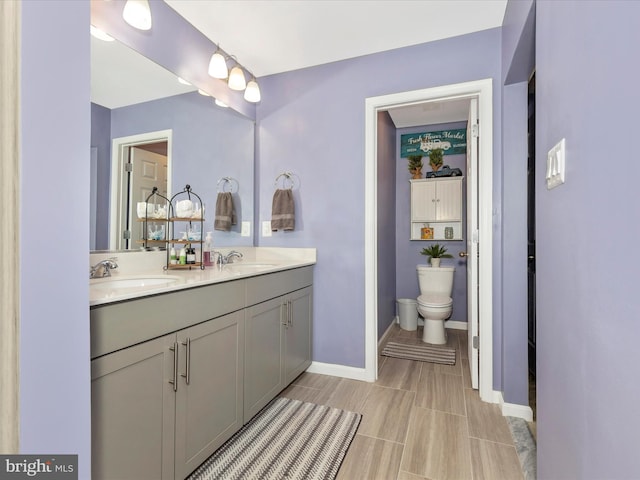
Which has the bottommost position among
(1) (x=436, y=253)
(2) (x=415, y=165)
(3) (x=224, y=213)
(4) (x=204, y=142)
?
(1) (x=436, y=253)

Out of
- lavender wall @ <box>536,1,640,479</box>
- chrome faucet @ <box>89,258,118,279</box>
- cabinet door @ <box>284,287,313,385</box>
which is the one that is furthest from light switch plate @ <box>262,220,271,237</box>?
lavender wall @ <box>536,1,640,479</box>

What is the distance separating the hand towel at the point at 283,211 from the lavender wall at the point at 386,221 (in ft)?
3.19

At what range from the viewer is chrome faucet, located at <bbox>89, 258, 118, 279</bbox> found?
1.52 meters

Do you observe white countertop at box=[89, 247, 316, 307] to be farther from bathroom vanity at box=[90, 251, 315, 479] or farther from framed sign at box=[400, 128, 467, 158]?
framed sign at box=[400, 128, 467, 158]

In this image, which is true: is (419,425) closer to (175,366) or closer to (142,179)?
→ (175,366)

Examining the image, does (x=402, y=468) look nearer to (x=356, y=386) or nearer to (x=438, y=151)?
(x=356, y=386)

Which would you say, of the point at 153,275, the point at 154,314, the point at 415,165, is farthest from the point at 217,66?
the point at 415,165

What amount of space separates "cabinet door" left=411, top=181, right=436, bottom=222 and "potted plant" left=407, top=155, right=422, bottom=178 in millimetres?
119

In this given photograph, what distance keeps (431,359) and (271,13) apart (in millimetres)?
2911

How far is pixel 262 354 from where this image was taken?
6.09ft

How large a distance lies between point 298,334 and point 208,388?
94 centimetres

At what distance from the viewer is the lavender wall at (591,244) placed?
561 mm

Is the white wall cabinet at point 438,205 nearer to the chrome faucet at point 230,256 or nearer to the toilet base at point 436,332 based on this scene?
the toilet base at point 436,332

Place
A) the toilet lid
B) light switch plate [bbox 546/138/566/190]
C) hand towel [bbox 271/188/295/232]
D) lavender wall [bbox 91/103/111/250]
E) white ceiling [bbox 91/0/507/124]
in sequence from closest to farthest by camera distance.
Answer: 1. light switch plate [bbox 546/138/566/190]
2. lavender wall [bbox 91/103/111/250]
3. white ceiling [bbox 91/0/507/124]
4. hand towel [bbox 271/188/295/232]
5. the toilet lid
